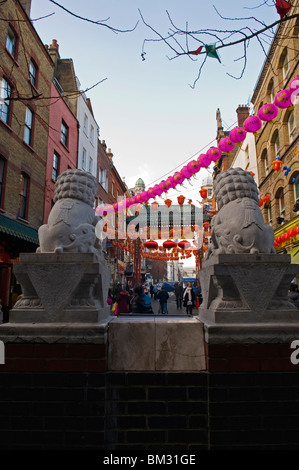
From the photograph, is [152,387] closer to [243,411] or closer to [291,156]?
[243,411]

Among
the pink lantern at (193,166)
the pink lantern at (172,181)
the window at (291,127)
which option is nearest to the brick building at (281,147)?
the window at (291,127)

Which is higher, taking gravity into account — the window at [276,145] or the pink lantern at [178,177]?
the window at [276,145]

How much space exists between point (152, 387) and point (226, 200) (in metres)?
2.13

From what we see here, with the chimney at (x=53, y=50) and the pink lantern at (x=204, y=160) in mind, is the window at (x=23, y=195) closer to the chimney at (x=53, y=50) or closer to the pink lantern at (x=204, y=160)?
the pink lantern at (x=204, y=160)

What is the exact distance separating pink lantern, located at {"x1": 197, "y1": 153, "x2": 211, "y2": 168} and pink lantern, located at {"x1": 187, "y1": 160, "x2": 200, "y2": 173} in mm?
136

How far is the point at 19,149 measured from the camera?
507 inches

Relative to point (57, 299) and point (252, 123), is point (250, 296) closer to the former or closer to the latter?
point (57, 299)

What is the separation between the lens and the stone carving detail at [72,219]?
3.02 m

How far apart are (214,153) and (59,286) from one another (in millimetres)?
7454

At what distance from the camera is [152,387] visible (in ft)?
8.58

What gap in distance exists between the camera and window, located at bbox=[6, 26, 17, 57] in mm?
12195

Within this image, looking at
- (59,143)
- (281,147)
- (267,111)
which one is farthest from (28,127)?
(281,147)

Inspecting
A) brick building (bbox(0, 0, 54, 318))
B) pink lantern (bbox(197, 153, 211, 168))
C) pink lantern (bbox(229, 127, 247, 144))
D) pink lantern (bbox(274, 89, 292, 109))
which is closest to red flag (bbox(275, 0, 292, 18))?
→ pink lantern (bbox(274, 89, 292, 109))

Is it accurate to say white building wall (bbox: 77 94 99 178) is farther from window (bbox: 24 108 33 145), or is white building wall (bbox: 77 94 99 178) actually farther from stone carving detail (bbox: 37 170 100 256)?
stone carving detail (bbox: 37 170 100 256)
